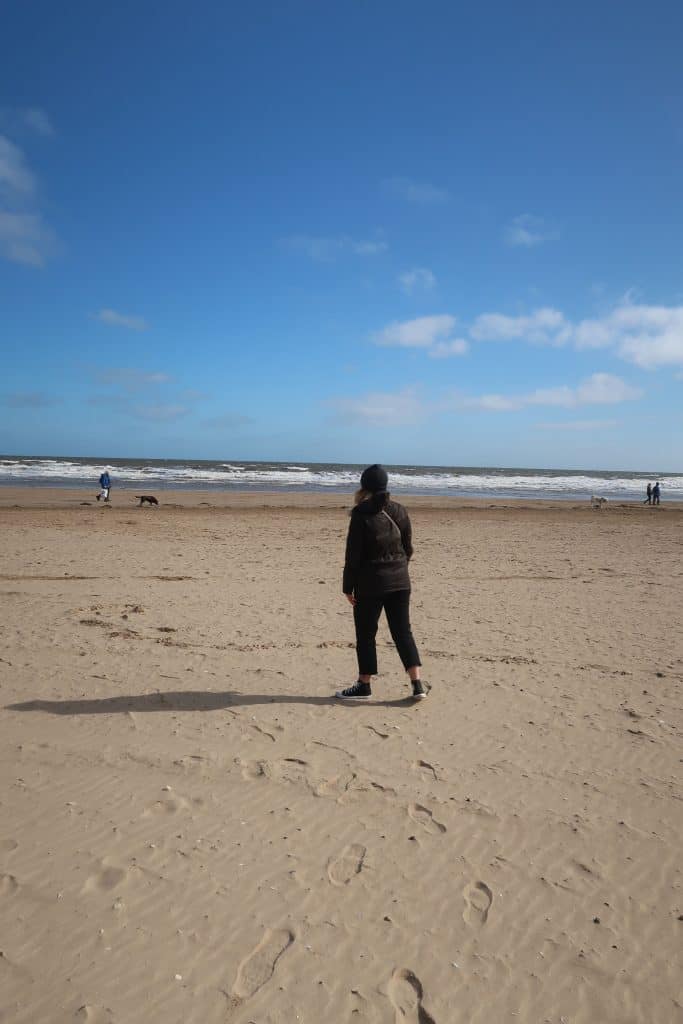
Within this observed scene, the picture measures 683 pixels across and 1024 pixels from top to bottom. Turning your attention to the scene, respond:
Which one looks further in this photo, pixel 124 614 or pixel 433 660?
pixel 124 614

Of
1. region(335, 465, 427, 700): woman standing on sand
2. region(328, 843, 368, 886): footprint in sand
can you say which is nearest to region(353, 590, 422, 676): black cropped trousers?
region(335, 465, 427, 700): woman standing on sand

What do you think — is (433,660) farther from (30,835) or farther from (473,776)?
(30,835)

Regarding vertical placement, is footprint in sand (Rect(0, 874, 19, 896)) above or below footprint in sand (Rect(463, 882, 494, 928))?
above

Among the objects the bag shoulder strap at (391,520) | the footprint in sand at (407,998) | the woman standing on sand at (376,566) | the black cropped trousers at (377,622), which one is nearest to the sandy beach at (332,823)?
the footprint in sand at (407,998)

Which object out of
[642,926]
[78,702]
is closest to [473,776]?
[642,926]

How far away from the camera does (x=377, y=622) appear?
15.0 ft

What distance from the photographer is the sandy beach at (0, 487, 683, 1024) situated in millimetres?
2203

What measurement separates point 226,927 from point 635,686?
165 inches

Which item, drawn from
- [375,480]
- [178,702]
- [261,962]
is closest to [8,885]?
[261,962]

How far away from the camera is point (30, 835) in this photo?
9.61ft

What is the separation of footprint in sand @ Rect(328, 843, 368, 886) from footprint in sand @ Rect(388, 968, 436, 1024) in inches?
19.9

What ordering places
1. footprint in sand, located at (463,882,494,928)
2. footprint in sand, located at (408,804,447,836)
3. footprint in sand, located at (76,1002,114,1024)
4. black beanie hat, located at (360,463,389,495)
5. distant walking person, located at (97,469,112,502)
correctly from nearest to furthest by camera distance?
footprint in sand, located at (76,1002,114,1024) < footprint in sand, located at (463,882,494,928) < footprint in sand, located at (408,804,447,836) < black beanie hat, located at (360,463,389,495) < distant walking person, located at (97,469,112,502)

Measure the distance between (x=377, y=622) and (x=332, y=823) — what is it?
5.63 ft

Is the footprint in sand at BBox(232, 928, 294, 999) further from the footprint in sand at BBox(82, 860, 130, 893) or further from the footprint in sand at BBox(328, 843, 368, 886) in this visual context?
the footprint in sand at BBox(82, 860, 130, 893)
